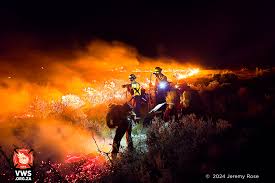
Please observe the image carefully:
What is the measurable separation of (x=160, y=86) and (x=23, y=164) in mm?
7219

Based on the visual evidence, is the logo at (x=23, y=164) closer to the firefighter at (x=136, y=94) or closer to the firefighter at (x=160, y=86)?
the firefighter at (x=136, y=94)

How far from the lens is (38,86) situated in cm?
3509

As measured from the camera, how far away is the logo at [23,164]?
10156 mm

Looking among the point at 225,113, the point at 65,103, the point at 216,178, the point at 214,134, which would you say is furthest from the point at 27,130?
the point at 216,178

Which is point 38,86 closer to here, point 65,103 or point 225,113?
point 65,103

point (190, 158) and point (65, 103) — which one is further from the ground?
point (65, 103)

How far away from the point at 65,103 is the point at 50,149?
8.28 metres

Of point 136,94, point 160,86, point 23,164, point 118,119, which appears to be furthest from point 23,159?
point 160,86

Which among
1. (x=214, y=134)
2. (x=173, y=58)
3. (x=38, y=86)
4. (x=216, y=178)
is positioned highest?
(x=173, y=58)

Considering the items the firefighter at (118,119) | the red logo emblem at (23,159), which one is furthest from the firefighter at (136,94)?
the red logo emblem at (23,159)

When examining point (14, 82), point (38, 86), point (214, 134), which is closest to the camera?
point (214, 134)

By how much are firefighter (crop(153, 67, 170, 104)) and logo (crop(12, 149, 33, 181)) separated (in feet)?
23.0

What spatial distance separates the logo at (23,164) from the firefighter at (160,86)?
23.0 ft

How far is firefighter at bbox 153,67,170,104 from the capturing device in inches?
618
